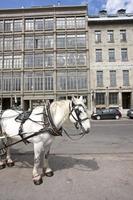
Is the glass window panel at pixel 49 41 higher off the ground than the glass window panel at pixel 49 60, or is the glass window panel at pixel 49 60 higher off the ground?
the glass window panel at pixel 49 41

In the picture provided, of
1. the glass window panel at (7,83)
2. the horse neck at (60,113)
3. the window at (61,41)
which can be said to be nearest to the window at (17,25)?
the window at (61,41)

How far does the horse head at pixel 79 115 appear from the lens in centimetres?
538

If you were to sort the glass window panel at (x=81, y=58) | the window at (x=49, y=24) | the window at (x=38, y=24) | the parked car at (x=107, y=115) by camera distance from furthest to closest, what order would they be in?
the window at (x=38, y=24) < the window at (x=49, y=24) < the glass window panel at (x=81, y=58) < the parked car at (x=107, y=115)

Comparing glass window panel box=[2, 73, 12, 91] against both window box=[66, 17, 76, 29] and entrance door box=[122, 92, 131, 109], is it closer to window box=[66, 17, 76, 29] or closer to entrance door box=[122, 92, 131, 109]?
window box=[66, 17, 76, 29]

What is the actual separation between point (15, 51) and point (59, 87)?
458 inches

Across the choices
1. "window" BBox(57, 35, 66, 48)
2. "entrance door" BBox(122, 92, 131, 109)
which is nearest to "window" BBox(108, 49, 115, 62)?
"entrance door" BBox(122, 92, 131, 109)

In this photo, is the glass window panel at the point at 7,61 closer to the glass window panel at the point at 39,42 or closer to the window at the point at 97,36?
the glass window panel at the point at 39,42

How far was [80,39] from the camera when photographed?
4597 cm

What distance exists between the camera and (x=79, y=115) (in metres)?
5.39

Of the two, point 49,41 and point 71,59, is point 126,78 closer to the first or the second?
point 71,59

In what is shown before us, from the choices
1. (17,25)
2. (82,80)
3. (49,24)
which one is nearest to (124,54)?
(82,80)

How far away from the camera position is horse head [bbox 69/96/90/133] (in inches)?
212

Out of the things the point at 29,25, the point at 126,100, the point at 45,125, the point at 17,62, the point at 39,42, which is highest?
the point at 29,25

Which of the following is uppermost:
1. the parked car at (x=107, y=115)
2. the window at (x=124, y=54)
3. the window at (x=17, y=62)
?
the window at (x=124, y=54)
